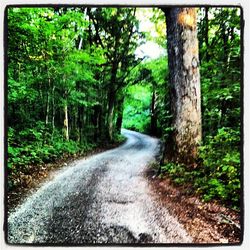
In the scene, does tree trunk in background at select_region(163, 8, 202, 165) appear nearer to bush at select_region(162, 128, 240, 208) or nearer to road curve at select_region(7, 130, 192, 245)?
bush at select_region(162, 128, 240, 208)

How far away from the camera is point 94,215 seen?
2732 millimetres

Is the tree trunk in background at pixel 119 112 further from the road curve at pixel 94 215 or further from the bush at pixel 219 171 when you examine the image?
the bush at pixel 219 171

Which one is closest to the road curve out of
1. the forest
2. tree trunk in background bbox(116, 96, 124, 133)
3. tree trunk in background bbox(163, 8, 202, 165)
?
the forest

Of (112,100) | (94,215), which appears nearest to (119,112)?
(112,100)

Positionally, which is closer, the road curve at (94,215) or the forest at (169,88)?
the road curve at (94,215)

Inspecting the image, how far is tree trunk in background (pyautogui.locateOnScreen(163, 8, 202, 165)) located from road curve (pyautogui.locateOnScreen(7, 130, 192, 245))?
0.73m

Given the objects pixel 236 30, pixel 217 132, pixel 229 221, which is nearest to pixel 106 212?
pixel 229 221

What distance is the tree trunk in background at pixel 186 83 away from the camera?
3641 millimetres

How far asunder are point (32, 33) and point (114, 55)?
304 cm

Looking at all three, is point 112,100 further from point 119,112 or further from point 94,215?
point 94,215

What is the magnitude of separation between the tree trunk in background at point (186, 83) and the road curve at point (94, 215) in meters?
0.73

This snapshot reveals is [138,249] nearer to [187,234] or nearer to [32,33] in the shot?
[187,234]

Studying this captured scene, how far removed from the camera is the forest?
2.73 metres

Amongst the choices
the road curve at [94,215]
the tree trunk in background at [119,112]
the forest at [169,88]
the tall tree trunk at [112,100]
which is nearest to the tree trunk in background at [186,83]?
the forest at [169,88]
